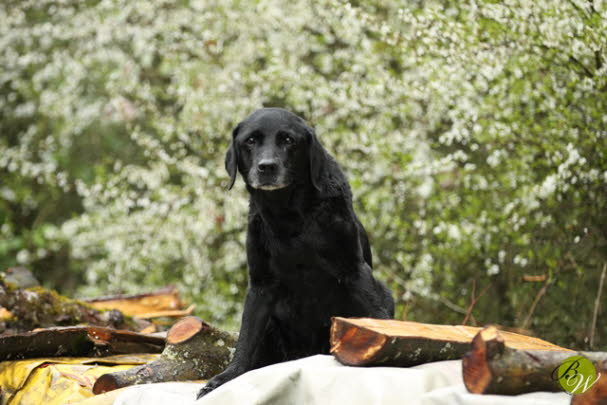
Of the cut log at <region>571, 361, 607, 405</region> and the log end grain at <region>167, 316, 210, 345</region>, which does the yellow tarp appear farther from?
the cut log at <region>571, 361, 607, 405</region>

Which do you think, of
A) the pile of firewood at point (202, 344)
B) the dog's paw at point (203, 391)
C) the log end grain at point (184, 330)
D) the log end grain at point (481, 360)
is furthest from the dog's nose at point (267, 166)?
the log end grain at point (481, 360)

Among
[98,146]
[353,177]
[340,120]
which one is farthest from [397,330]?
[98,146]

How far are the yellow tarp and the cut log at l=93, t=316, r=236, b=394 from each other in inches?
8.1

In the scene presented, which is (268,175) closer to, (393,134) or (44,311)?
(44,311)

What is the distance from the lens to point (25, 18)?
916 centimetres

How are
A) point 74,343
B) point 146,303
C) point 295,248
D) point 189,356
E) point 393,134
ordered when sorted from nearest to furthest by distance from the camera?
point 295,248 < point 189,356 < point 74,343 < point 146,303 < point 393,134

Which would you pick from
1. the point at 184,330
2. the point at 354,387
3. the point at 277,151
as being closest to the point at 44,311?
the point at 184,330

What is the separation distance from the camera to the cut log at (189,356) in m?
3.33

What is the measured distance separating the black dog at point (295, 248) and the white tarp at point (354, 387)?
0.62 meters

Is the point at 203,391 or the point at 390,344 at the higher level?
the point at 390,344

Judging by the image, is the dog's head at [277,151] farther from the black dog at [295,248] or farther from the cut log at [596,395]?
the cut log at [596,395]

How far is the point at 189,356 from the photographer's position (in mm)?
3477

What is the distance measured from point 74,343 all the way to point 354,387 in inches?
79.4

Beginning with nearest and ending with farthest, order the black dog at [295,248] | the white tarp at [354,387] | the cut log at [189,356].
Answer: the white tarp at [354,387], the black dog at [295,248], the cut log at [189,356]
